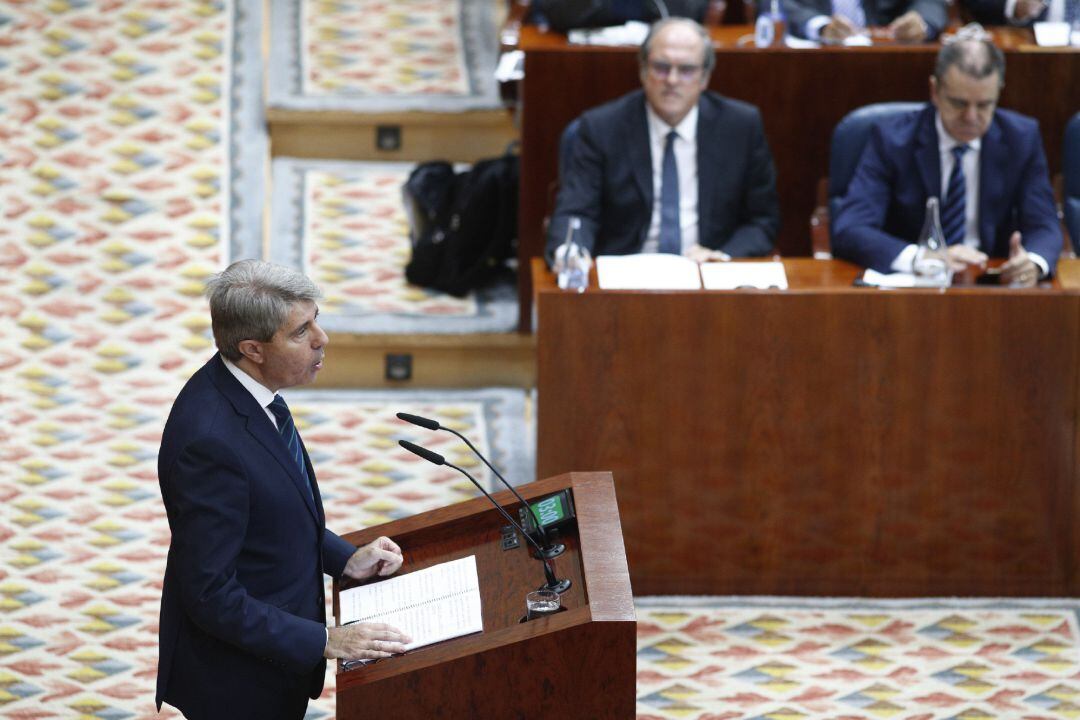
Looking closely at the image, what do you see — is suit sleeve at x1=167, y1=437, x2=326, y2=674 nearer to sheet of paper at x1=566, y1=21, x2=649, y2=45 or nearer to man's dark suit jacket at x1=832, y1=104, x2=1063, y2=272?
man's dark suit jacket at x1=832, y1=104, x2=1063, y2=272

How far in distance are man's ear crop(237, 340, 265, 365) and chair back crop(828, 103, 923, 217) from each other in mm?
2625

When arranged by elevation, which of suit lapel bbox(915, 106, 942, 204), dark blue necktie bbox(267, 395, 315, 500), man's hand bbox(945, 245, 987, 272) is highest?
suit lapel bbox(915, 106, 942, 204)

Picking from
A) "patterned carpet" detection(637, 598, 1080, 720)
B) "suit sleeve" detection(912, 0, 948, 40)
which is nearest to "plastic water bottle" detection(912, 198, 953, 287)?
"patterned carpet" detection(637, 598, 1080, 720)

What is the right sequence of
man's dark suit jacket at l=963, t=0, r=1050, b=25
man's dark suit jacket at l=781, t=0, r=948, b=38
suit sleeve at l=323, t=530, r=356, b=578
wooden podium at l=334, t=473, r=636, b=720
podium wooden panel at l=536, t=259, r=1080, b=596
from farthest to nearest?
1. man's dark suit jacket at l=963, t=0, r=1050, b=25
2. man's dark suit jacket at l=781, t=0, r=948, b=38
3. podium wooden panel at l=536, t=259, r=1080, b=596
4. suit sleeve at l=323, t=530, r=356, b=578
5. wooden podium at l=334, t=473, r=636, b=720

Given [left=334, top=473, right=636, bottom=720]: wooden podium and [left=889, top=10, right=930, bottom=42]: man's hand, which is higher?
[left=889, top=10, right=930, bottom=42]: man's hand

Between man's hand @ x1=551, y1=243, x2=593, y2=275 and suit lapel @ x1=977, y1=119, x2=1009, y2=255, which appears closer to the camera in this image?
man's hand @ x1=551, y1=243, x2=593, y2=275

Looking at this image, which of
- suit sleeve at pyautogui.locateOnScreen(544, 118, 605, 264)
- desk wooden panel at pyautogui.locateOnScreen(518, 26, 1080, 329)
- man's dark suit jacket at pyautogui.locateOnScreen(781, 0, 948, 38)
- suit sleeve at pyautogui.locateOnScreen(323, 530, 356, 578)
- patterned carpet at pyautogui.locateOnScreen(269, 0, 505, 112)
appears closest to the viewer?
suit sleeve at pyautogui.locateOnScreen(323, 530, 356, 578)

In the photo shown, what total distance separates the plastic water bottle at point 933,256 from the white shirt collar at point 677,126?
2.75 feet

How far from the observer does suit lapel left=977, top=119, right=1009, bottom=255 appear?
4.75 m

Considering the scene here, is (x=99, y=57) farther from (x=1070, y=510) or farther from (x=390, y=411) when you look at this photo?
(x=1070, y=510)

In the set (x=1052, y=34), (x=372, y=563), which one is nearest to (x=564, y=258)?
(x=372, y=563)

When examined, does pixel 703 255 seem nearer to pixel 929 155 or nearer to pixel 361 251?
pixel 929 155

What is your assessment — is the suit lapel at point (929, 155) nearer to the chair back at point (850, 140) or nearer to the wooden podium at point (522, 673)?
the chair back at point (850, 140)

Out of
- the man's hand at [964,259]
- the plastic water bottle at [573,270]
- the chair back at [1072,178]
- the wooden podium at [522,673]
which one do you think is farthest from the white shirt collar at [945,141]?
the wooden podium at [522,673]
